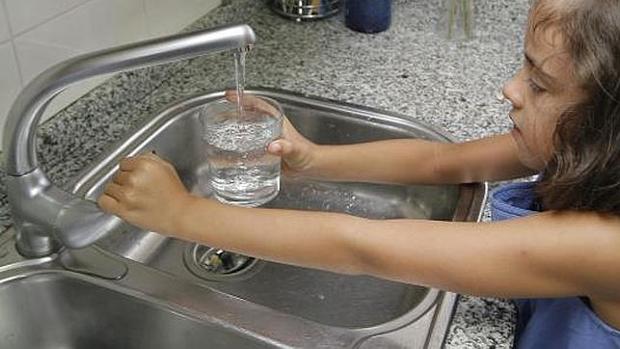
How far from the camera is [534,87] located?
0.67m

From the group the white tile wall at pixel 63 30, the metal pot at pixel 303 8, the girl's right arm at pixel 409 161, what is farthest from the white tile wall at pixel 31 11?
the metal pot at pixel 303 8

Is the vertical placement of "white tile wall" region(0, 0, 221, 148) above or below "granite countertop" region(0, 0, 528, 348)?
above

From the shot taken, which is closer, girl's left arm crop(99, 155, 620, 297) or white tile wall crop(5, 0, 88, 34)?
girl's left arm crop(99, 155, 620, 297)

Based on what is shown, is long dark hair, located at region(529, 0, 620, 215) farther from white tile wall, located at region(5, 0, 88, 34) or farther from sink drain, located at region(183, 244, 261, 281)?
white tile wall, located at region(5, 0, 88, 34)

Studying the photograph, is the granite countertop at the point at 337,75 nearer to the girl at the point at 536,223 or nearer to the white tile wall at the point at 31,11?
the white tile wall at the point at 31,11

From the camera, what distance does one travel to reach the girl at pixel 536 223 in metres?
0.63

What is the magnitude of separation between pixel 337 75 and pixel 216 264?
40 cm

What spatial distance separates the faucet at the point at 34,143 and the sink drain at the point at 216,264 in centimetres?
23

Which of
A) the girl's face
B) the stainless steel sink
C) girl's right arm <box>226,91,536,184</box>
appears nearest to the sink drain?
the stainless steel sink

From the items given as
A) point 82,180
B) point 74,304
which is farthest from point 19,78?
point 74,304

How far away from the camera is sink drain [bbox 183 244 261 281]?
38.0 inches

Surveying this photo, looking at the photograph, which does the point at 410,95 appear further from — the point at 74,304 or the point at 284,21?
the point at 74,304

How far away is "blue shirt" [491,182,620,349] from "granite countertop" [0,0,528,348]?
211 mm

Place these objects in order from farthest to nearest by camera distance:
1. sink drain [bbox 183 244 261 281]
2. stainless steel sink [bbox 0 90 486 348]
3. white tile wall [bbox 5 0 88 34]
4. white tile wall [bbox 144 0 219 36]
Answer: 1. white tile wall [bbox 144 0 219 36]
2. sink drain [bbox 183 244 261 281]
3. white tile wall [bbox 5 0 88 34]
4. stainless steel sink [bbox 0 90 486 348]
